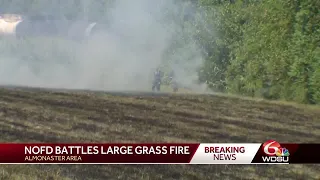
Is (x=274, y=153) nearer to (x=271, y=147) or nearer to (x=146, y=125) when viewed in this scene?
(x=271, y=147)

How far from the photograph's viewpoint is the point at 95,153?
9.15m

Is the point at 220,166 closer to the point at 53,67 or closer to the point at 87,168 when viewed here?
the point at 87,168

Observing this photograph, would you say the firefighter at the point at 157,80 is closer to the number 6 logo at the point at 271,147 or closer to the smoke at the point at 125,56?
the smoke at the point at 125,56

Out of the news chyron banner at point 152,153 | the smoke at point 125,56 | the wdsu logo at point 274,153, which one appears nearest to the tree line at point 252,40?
the smoke at point 125,56

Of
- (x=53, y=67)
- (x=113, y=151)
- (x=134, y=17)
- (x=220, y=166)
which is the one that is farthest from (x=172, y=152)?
(x=53, y=67)

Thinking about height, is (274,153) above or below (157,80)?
below

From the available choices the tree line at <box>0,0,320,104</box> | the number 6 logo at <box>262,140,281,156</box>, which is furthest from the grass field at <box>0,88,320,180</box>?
the tree line at <box>0,0,320,104</box>

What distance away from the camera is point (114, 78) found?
29656 millimetres

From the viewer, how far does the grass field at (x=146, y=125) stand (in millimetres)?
10008

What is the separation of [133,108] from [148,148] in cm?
929

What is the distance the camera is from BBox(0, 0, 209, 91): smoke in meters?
29.2

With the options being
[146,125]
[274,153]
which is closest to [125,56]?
[146,125]

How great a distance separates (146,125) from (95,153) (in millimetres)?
6132

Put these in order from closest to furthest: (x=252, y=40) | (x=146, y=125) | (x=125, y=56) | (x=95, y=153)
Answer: (x=95, y=153), (x=146, y=125), (x=252, y=40), (x=125, y=56)
